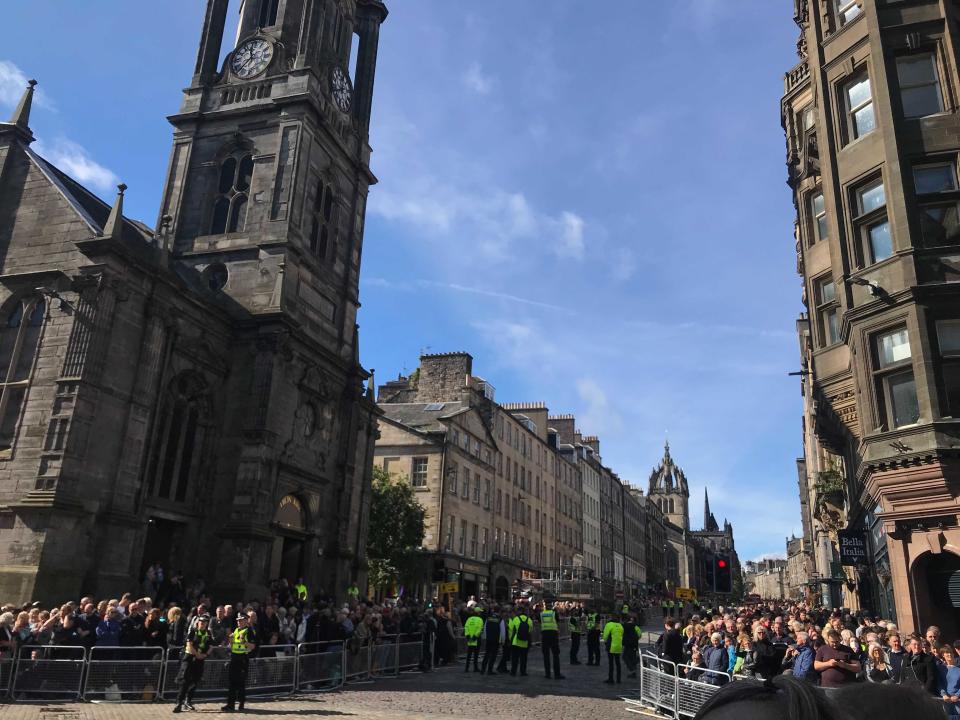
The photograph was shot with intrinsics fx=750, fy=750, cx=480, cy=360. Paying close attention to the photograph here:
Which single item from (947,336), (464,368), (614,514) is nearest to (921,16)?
(947,336)

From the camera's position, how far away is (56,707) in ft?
41.3

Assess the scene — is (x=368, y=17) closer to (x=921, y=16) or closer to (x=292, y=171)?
(x=292, y=171)

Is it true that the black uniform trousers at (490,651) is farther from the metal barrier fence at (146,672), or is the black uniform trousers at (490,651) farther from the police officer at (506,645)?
the metal barrier fence at (146,672)

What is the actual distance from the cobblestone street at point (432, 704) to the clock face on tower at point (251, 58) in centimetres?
2645

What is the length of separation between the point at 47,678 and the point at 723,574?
16.3m

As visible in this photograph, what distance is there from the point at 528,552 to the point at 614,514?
113 ft

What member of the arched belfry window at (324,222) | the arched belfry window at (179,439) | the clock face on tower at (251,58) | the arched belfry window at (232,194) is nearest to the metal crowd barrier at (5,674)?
the arched belfry window at (179,439)

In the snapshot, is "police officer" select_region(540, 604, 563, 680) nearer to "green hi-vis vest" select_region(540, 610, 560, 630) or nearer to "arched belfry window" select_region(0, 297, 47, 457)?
"green hi-vis vest" select_region(540, 610, 560, 630)

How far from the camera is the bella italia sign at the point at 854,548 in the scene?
20.5 metres

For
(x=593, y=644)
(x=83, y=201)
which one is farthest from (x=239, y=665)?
(x=83, y=201)

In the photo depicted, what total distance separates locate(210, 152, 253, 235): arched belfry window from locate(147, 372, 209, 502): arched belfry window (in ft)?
27.5

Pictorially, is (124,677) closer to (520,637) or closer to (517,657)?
(520,637)

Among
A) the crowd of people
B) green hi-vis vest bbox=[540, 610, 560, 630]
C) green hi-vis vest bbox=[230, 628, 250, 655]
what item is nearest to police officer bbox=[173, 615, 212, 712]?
green hi-vis vest bbox=[230, 628, 250, 655]

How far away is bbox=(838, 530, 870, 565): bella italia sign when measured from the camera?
2053 centimetres
